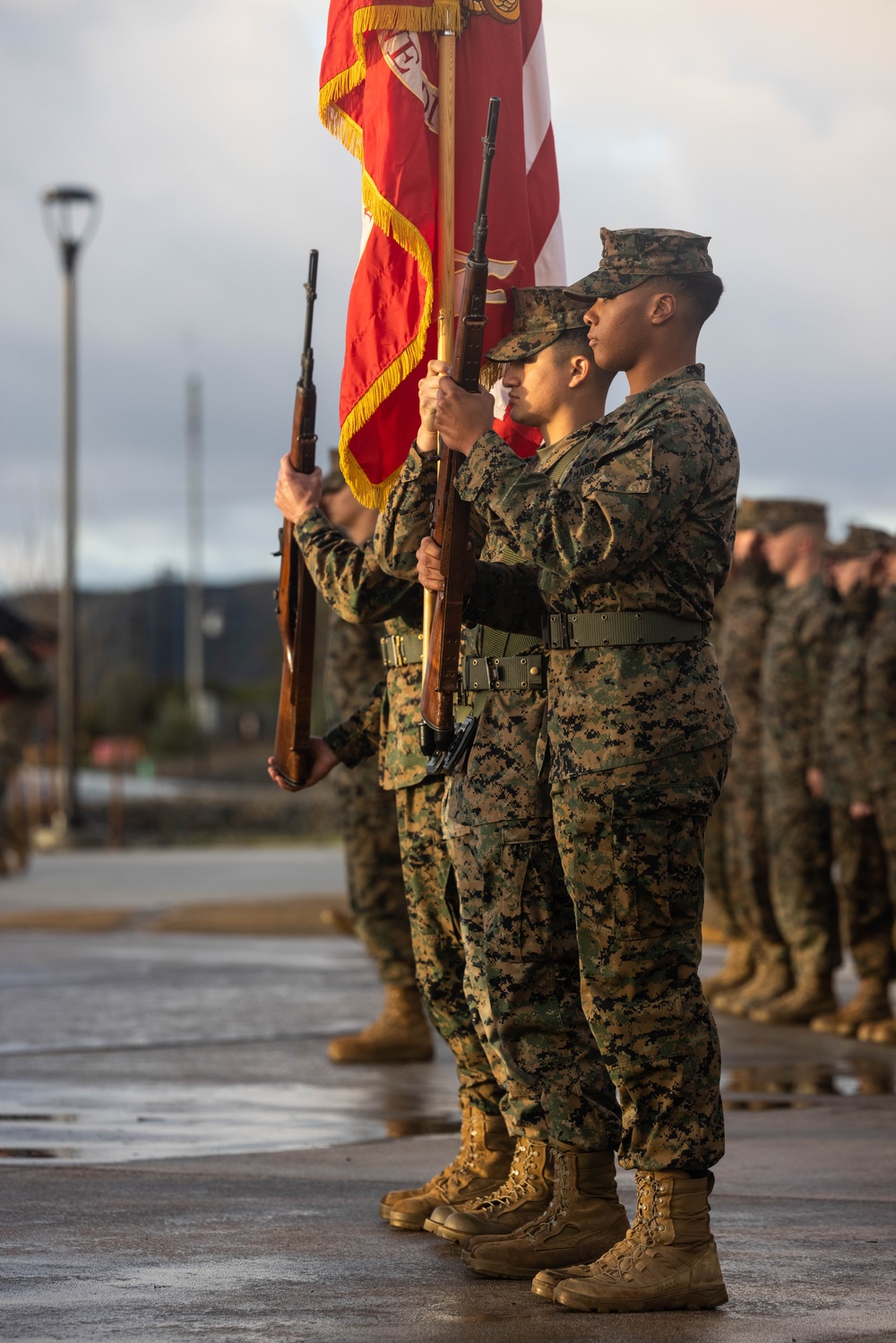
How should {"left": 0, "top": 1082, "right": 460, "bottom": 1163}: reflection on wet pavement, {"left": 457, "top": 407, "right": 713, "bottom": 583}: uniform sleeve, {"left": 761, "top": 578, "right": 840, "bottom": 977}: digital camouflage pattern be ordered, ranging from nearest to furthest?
{"left": 457, "top": 407, "right": 713, "bottom": 583}: uniform sleeve → {"left": 0, "top": 1082, "right": 460, "bottom": 1163}: reflection on wet pavement → {"left": 761, "top": 578, "right": 840, "bottom": 977}: digital camouflage pattern

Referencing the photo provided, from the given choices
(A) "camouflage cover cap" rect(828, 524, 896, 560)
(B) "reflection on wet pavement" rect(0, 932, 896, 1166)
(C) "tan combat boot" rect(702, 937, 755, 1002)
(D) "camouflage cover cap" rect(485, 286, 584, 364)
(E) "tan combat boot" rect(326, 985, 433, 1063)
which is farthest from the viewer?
(C) "tan combat boot" rect(702, 937, 755, 1002)

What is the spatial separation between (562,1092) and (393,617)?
1496 millimetres

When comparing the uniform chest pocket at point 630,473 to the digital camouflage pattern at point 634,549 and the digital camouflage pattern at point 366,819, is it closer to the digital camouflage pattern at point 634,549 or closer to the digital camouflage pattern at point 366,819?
the digital camouflage pattern at point 634,549

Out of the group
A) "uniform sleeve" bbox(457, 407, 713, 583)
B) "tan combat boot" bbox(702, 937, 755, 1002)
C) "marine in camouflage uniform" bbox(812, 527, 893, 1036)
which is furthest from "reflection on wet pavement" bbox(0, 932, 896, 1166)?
"uniform sleeve" bbox(457, 407, 713, 583)

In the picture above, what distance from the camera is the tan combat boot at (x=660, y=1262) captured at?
4.15 metres

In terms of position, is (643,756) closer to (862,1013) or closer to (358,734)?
(358,734)

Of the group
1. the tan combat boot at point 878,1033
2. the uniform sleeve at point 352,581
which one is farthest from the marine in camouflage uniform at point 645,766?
the tan combat boot at point 878,1033

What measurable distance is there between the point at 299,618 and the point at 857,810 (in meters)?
3.95

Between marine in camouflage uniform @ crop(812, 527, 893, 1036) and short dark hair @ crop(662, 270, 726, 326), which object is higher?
short dark hair @ crop(662, 270, 726, 326)

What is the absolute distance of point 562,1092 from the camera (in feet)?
14.9

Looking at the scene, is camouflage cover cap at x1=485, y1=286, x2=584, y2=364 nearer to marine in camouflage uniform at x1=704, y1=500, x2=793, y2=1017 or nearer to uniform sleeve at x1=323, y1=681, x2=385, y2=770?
uniform sleeve at x1=323, y1=681, x2=385, y2=770

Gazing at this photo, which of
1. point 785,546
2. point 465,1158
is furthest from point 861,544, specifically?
point 465,1158

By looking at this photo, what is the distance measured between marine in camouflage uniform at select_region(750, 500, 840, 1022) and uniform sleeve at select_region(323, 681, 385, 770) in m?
3.90

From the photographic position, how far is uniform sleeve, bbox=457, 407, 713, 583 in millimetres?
4176
